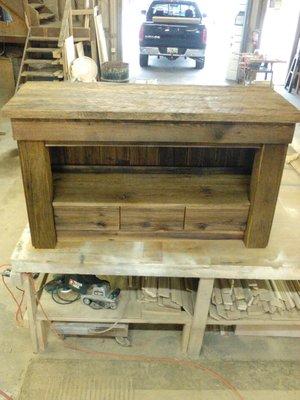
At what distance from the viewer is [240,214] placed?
133 cm

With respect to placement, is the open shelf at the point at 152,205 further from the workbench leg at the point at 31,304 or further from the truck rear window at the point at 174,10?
the truck rear window at the point at 174,10

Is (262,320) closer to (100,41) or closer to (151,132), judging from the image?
(151,132)

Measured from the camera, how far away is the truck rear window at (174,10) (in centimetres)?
750

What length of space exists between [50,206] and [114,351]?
874mm

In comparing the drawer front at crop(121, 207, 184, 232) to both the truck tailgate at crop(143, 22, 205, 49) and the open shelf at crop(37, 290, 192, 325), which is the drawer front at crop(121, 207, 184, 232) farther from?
the truck tailgate at crop(143, 22, 205, 49)

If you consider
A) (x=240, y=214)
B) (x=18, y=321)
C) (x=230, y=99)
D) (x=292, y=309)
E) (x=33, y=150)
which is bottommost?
(x=18, y=321)

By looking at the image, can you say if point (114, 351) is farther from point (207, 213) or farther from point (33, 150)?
point (33, 150)

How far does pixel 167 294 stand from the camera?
1.57m

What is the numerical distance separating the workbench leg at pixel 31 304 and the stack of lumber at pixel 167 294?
18.5 inches

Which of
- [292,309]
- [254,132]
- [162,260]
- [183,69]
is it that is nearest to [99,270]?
[162,260]

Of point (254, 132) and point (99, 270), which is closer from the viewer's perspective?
point (254, 132)

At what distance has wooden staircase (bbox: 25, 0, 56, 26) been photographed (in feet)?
16.7

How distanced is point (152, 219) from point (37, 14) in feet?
16.6

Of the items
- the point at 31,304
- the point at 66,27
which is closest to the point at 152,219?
the point at 31,304
